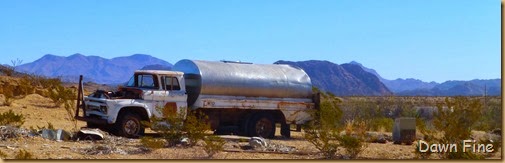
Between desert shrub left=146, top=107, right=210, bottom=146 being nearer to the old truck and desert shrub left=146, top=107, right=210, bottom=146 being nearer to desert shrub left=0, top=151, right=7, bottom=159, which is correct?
the old truck

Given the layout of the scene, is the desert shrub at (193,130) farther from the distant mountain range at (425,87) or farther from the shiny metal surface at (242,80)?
the distant mountain range at (425,87)

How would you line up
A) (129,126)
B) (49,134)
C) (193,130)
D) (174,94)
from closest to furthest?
(193,130) < (49,134) < (129,126) < (174,94)

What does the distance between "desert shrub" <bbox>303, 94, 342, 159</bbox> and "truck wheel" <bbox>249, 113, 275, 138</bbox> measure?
42.1 inches

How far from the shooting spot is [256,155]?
14.8 metres

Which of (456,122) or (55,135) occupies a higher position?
(456,122)

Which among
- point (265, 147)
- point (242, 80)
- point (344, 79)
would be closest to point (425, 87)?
point (344, 79)

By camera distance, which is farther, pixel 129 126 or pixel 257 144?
pixel 129 126

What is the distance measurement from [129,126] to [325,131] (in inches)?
222

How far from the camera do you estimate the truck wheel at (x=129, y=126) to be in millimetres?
18266

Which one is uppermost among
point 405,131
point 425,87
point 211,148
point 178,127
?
point 425,87

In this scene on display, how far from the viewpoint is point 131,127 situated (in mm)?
18422

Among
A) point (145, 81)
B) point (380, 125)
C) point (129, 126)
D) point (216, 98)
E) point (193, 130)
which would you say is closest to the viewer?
point (193, 130)

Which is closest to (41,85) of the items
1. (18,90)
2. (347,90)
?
(18,90)

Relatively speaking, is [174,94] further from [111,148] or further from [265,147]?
[111,148]
